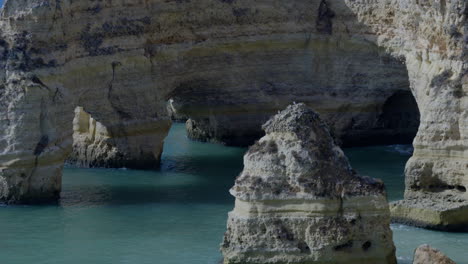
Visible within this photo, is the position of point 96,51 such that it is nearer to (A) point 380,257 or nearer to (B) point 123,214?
(B) point 123,214

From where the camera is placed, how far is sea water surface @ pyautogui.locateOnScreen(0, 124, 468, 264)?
2639cm

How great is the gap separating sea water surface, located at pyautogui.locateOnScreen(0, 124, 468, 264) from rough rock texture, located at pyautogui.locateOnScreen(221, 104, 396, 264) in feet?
8.87

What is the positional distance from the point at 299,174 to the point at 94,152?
55.0 ft

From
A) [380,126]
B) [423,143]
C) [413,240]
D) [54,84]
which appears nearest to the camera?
[413,240]

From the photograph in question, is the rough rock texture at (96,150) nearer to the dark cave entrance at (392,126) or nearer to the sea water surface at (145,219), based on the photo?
the sea water surface at (145,219)

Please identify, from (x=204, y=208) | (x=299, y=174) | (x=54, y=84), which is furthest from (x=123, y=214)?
(x=299, y=174)

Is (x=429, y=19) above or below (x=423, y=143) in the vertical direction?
above

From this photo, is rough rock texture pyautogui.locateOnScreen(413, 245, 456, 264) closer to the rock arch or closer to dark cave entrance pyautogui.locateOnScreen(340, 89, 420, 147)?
the rock arch

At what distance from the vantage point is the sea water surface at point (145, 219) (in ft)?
86.6

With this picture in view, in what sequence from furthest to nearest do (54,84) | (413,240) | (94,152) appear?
1. (94,152)
2. (54,84)
3. (413,240)

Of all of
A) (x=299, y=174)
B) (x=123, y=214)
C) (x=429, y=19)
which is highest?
(x=429, y=19)

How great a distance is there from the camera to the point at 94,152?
3841 cm

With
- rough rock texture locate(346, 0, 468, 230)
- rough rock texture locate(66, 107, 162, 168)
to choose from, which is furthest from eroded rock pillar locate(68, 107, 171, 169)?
rough rock texture locate(346, 0, 468, 230)

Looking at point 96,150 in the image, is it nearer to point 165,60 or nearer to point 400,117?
point 165,60
